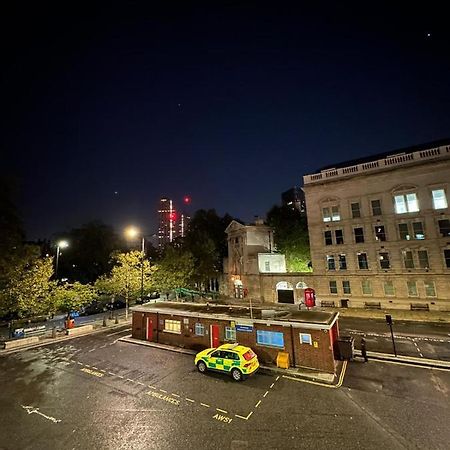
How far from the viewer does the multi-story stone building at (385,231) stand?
32.2 metres

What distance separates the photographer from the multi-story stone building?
32250 millimetres

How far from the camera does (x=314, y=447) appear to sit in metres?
9.92

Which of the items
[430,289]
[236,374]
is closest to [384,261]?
[430,289]

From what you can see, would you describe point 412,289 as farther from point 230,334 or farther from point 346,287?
point 230,334

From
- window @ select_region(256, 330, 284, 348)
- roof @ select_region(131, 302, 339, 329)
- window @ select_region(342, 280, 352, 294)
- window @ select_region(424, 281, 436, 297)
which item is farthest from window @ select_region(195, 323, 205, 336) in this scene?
window @ select_region(424, 281, 436, 297)

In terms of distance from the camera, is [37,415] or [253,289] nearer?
[37,415]

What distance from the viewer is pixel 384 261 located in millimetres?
34875

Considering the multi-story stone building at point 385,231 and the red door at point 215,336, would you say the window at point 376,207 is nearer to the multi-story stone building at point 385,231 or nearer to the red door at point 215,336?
the multi-story stone building at point 385,231

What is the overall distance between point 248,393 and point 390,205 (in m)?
31.7

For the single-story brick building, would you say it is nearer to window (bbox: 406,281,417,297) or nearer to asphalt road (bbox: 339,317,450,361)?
asphalt road (bbox: 339,317,450,361)

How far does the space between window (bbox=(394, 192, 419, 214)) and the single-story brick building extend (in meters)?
22.6

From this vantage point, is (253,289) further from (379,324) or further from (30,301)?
(30,301)

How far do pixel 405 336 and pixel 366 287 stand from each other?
12290 millimetres

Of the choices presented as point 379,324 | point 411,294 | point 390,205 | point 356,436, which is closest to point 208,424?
point 356,436
